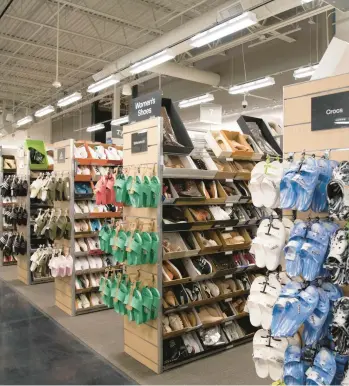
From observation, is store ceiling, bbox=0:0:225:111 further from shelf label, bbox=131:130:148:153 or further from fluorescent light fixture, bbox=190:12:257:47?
shelf label, bbox=131:130:148:153

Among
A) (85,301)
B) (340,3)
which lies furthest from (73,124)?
(340,3)

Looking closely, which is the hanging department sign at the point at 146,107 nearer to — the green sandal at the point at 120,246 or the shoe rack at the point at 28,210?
the green sandal at the point at 120,246

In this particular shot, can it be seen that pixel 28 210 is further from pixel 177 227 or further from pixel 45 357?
pixel 177 227

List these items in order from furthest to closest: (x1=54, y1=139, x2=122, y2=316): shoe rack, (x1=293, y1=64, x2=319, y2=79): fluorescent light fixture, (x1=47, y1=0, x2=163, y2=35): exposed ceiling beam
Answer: (x1=47, y1=0, x2=163, y2=35): exposed ceiling beam < (x1=293, y1=64, x2=319, y2=79): fluorescent light fixture < (x1=54, y1=139, x2=122, y2=316): shoe rack

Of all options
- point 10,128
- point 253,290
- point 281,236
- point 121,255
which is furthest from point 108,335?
point 10,128

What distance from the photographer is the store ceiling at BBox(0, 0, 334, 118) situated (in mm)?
9555

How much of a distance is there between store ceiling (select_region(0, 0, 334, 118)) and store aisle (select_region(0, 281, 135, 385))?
522 cm

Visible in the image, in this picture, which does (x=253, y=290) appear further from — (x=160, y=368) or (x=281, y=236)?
(x=160, y=368)

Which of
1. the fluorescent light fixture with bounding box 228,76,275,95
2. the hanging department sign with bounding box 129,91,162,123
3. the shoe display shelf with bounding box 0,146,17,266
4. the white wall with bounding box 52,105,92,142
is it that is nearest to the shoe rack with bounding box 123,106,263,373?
the hanging department sign with bounding box 129,91,162,123

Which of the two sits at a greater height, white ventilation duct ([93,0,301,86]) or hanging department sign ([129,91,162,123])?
white ventilation duct ([93,0,301,86])

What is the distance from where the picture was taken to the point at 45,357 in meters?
4.29

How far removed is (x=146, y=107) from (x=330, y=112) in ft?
7.73

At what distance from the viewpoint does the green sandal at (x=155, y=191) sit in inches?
152

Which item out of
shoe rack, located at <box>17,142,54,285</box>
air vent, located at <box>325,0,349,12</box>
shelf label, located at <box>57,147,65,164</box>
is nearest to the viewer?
air vent, located at <box>325,0,349,12</box>
